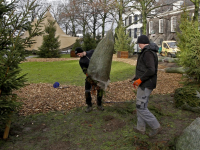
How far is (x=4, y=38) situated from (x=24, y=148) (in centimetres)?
196

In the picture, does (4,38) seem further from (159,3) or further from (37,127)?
(159,3)

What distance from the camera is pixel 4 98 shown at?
11.4 feet

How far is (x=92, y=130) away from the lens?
424cm

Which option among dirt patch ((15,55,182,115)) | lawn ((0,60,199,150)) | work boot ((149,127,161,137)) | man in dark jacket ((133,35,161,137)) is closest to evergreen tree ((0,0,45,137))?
lawn ((0,60,199,150))

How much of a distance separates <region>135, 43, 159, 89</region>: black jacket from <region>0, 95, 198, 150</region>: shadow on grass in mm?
1031

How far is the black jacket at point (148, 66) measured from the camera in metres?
3.63

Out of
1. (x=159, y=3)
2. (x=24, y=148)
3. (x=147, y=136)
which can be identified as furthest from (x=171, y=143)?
(x=159, y=3)

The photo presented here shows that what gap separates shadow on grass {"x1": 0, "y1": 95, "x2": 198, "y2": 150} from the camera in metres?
3.58

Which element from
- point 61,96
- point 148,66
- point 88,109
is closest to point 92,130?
point 88,109

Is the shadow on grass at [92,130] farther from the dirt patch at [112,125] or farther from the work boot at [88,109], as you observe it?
the work boot at [88,109]

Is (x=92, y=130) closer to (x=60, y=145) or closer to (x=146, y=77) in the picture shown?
(x=60, y=145)

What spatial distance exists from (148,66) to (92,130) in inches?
69.3

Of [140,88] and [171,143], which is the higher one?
[140,88]

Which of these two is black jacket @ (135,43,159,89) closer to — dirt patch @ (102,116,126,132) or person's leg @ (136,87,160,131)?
person's leg @ (136,87,160,131)
